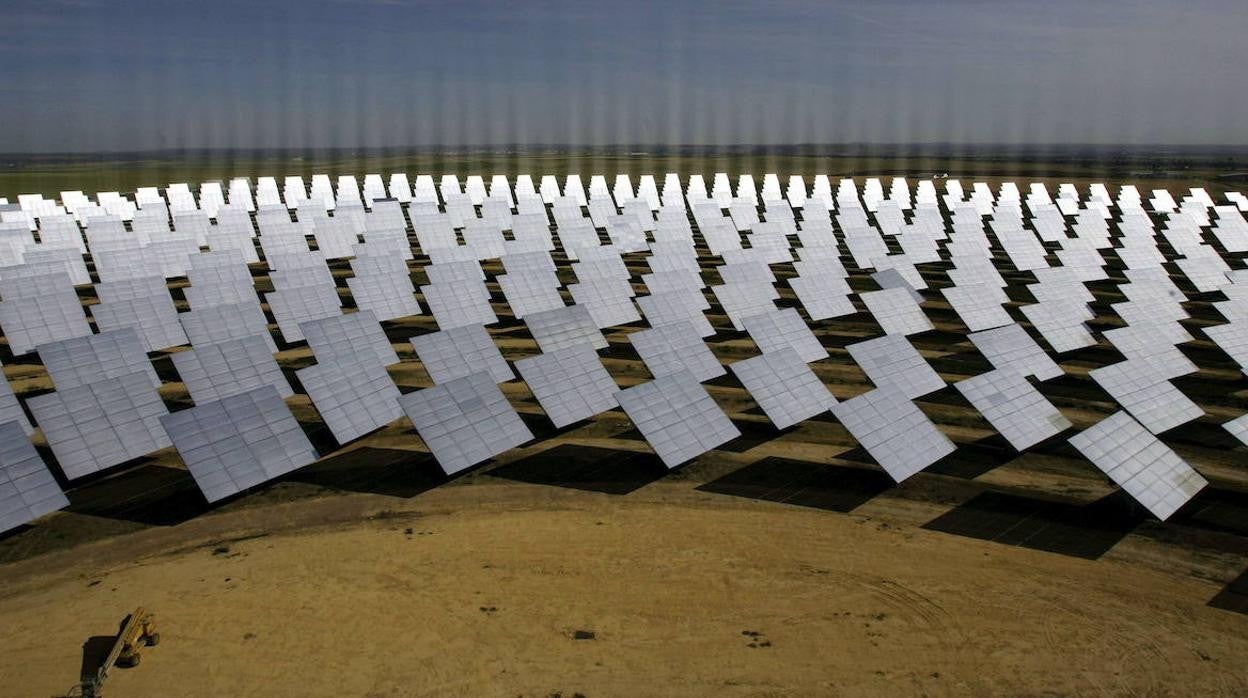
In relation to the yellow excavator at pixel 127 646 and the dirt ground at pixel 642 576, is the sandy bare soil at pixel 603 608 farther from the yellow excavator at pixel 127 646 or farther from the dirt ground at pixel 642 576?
the yellow excavator at pixel 127 646

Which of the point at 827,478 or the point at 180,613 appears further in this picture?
the point at 827,478

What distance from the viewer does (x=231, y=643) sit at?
38.1ft

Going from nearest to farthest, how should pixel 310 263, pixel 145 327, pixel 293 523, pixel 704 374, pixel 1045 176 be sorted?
pixel 293 523
pixel 704 374
pixel 145 327
pixel 310 263
pixel 1045 176

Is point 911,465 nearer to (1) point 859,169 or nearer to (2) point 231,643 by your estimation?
(2) point 231,643

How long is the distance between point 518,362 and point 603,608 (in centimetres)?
694

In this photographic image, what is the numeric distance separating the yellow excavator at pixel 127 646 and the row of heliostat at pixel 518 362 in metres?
3.57

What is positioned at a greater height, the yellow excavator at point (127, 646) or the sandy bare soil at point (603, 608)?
the yellow excavator at point (127, 646)

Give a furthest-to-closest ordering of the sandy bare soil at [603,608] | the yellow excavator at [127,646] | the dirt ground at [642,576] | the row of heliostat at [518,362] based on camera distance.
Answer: the row of heliostat at [518,362] < the dirt ground at [642,576] < the sandy bare soil at [603,608] < the yellow excavator at [127,646]

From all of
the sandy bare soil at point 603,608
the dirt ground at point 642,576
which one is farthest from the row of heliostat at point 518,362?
the sandy bare soil at point 603,608

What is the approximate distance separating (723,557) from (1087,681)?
207 inches

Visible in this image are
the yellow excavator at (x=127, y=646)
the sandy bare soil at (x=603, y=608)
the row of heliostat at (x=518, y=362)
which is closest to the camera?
the yellow excavator at (x=127, y=646)

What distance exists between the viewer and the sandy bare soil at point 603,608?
11.0m

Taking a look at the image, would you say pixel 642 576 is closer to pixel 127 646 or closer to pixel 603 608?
pixel 603 608

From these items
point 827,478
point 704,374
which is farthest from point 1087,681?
point 704,374
